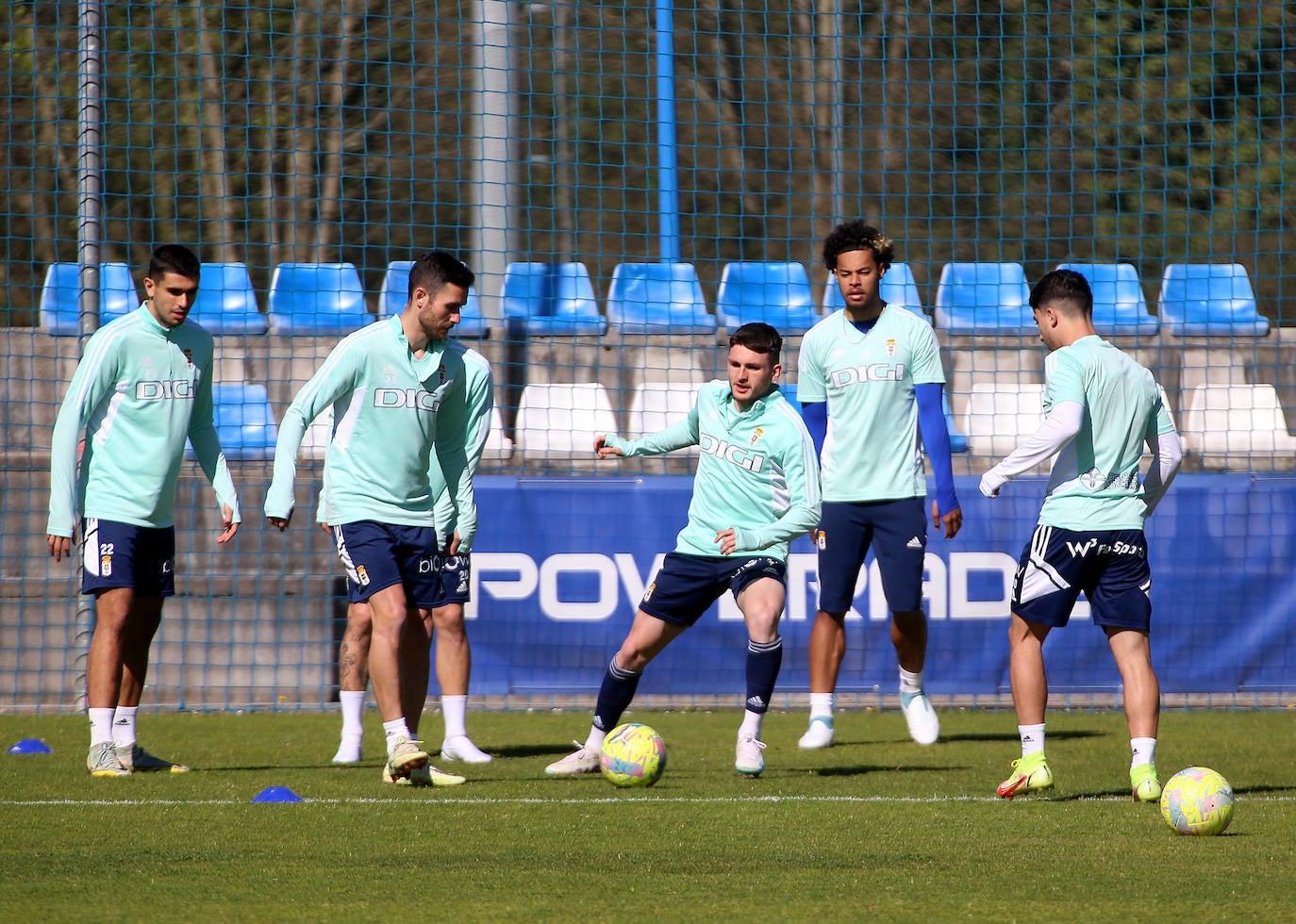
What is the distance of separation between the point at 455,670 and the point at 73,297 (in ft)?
18.0

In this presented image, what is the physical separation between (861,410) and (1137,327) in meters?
3.19

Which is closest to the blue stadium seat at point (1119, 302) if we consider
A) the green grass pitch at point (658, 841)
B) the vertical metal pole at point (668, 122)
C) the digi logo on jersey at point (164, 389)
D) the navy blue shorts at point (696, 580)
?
the vertical metal pole at point (668, 122)

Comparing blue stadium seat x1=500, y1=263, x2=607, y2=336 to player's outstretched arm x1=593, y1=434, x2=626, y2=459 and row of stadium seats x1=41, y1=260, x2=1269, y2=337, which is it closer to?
row of stadium seats x1=41, y1=260, x2=1269, y2=337

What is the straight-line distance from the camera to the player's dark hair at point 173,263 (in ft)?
19.8

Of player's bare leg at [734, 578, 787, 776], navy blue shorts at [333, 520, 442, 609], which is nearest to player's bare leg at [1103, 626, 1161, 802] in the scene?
player's bare leg at [734, 578, 787, 776]

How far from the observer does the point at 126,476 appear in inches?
240

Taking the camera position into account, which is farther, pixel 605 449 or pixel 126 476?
pixel 605 449

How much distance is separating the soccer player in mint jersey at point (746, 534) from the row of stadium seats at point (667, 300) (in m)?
3.37

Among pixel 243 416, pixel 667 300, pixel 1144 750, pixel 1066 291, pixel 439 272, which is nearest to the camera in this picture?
pixel 1144 750

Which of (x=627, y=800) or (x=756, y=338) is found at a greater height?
(x=756, y=338)

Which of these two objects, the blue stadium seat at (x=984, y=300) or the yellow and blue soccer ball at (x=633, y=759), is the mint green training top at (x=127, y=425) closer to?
the yellow and blue soccer ball at (x=633, y=759)

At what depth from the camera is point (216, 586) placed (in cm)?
878

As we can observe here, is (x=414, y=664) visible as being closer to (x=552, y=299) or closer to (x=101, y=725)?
(x=101, y=725)

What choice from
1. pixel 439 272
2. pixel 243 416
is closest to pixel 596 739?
pixel 439 272
